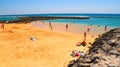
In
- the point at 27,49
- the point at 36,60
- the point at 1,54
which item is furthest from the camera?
the point at 27,49

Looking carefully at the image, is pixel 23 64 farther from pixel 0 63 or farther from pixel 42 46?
pixel 42 46

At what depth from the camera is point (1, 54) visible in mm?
16953

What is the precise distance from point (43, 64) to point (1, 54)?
14.6 feet

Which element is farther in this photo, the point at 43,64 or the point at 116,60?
the point at 43,64

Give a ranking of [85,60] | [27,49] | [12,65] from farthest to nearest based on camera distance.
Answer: [27,49] → [12,65] → [85,60]

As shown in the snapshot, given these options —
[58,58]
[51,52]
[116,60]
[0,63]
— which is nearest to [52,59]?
[58,58]

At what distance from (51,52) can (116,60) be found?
31.1 feet

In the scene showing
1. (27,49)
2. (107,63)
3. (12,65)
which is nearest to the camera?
(107,63)

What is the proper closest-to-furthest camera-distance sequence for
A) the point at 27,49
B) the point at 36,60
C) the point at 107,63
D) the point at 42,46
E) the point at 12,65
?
the point at 107,63 < the point at 12,65 < the point at 36,60 < the point at 27,49 < the point at 42,46

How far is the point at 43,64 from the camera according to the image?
1444 cm

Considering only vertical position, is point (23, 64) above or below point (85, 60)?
below

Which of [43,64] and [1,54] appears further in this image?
[1,54]

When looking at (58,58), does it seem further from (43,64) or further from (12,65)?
(12,65)

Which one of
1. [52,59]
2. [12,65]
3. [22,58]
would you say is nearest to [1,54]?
[22,58]
